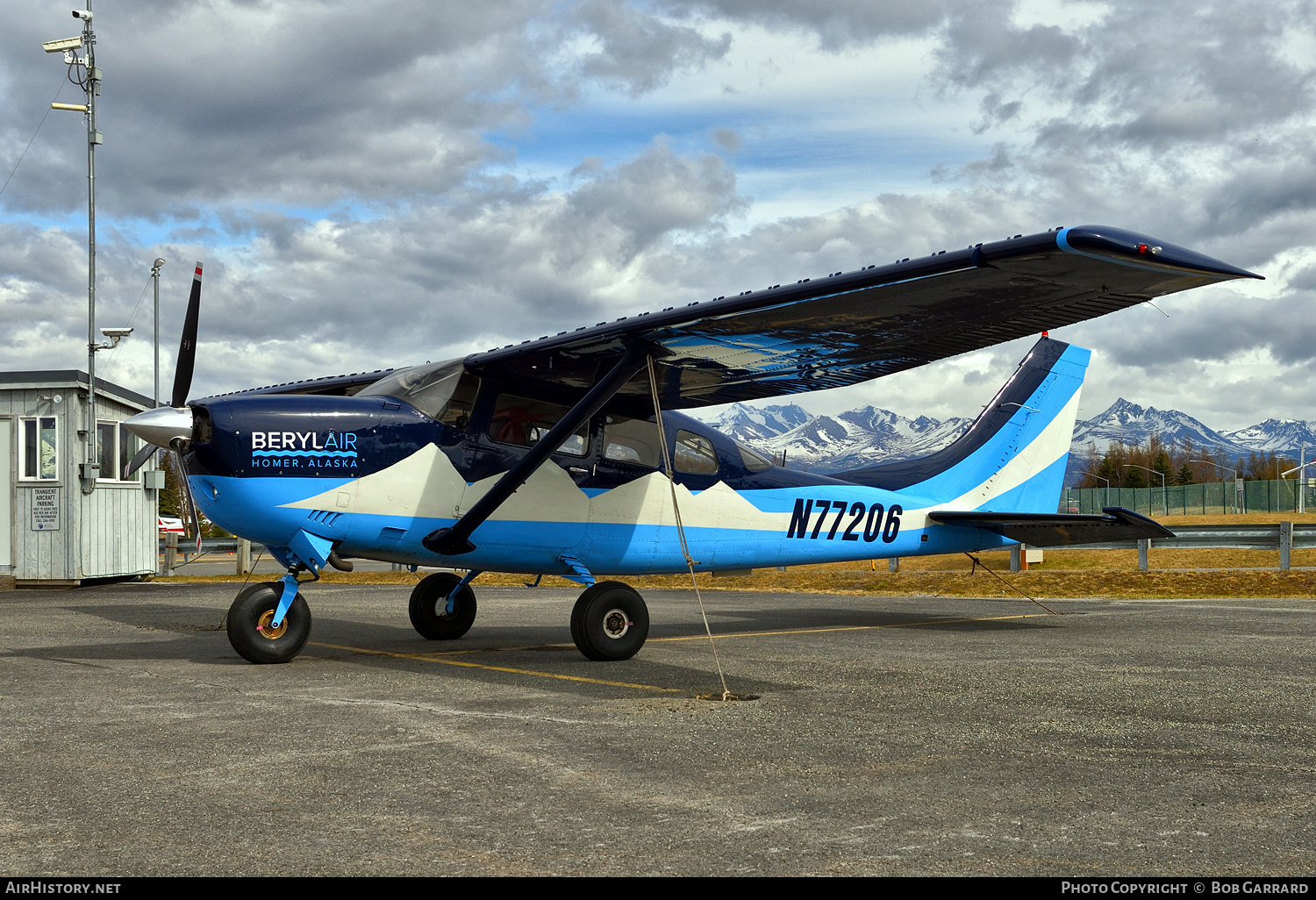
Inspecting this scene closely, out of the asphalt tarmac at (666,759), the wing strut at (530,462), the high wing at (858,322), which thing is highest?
the high wing at (858,322)

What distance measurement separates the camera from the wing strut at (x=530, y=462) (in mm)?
9000

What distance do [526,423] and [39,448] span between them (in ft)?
47.9

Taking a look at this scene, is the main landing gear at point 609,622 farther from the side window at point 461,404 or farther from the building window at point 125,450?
the building window at point 125,450

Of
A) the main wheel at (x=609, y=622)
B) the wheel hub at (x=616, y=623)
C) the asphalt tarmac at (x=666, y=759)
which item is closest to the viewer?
the asphalt tarmac at (x=666, y=759)

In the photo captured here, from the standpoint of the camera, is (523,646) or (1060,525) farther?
(1060,525)

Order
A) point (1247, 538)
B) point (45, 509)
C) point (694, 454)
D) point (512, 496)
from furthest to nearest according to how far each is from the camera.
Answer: point (45, 509) → point (1247, 538) → point (694, 454) → point (512, 496)

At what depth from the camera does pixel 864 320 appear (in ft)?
27.6

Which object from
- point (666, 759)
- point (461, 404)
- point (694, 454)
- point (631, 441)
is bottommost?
point (666, 759)

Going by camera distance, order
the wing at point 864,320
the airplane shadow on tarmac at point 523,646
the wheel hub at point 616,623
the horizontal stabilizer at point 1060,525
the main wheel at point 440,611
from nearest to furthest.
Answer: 1. the wing at point 864,320
2. the airplane shadow on tarmac at point 523,646
3. the wheel hub at point 616,623
4. the main wheel at point 440,611
5. the horizontal stabilizer at point 1060,525

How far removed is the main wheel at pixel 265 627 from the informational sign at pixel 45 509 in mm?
13273

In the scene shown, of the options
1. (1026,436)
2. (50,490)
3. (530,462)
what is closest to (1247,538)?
(1026,436)

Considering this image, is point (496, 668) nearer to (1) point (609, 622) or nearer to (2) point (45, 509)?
(1) point (609, 622)

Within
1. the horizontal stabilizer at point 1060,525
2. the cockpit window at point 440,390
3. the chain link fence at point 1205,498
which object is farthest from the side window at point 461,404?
the chain link fence at point 1205,498

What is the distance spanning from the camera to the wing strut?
900 centimetres
